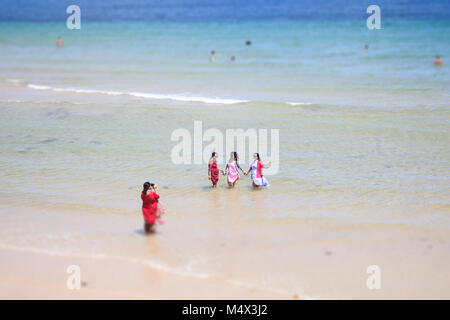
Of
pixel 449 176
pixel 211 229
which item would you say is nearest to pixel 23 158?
pixel 211 229

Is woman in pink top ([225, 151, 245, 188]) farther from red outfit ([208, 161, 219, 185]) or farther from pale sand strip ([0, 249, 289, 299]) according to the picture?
pale sand strip ([0, 249, 289, 299])

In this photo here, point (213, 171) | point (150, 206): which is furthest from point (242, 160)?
point (150, 206)

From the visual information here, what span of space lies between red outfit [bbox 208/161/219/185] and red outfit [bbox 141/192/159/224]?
2.50m

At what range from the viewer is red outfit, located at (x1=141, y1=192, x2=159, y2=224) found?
8602 mm

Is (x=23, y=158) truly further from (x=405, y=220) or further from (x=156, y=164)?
(x=405, y=220)

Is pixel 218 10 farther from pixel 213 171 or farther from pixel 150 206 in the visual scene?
pixel 150 206

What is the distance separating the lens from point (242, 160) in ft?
43.5

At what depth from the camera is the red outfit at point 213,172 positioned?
11.0m

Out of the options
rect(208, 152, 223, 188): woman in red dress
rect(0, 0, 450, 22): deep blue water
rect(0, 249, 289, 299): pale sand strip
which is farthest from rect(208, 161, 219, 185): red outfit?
Answer: rect(0, 0, 450, 22): deep blue water

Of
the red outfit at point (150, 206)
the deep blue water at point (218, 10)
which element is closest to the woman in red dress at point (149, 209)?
the red outfit at point (150, 206)

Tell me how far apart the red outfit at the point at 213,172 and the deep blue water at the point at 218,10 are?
198ft
